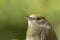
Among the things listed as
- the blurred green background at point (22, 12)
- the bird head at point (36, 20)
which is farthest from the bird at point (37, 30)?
the blurred green background at point (22, 12)

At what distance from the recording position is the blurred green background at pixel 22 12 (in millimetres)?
3154

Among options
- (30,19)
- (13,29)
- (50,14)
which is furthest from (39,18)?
(50,14)

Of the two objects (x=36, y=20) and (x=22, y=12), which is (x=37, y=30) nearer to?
(x=36, y=20)

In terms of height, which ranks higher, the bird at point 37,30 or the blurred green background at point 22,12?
the blurred green background at point 22,12

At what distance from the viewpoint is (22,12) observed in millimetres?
3314

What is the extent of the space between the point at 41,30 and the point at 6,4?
5.92 ft

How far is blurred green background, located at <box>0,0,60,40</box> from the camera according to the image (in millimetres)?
3154

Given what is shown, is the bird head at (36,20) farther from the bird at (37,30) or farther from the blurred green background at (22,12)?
the blurred green background at (22,12)

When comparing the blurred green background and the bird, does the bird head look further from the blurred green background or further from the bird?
the blurred green background

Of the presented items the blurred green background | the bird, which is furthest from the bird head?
the blurred green background

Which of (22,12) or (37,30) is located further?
(22,12)

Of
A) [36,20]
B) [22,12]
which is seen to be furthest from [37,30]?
[22,12]

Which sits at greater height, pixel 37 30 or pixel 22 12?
pixel 22 12

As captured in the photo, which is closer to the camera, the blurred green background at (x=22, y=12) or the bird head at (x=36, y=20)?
the bird head at (x=36, y=20)
